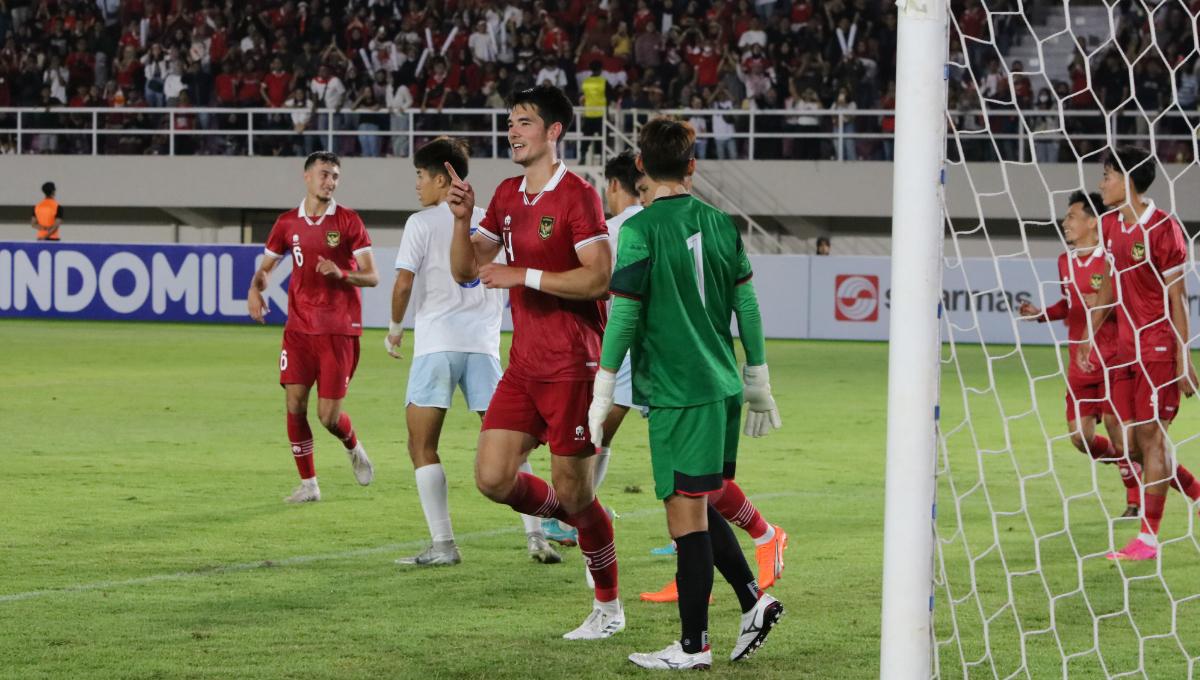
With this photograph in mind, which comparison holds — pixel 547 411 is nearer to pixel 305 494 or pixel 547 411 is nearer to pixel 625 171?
pixel 625 171

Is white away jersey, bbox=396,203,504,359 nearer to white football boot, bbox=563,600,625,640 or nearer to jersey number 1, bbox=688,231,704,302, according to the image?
white football boot, bbox=563,600,625,640

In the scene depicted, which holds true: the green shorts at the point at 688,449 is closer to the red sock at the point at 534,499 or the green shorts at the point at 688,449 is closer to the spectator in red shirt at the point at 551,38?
the red sock at the point at 534,499

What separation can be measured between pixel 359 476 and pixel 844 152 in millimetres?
18894

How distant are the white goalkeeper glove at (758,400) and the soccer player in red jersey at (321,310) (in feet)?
13.4

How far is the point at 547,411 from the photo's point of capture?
5.93m

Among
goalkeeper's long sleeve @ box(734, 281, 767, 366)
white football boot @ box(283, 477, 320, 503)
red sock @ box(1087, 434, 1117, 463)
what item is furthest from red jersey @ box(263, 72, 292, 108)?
goalkeeper's long sleeve @ box(734, 281, 767, 366)

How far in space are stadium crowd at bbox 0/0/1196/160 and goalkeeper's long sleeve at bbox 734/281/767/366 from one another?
66.0 ft

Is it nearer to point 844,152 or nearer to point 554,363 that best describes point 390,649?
point 554,363

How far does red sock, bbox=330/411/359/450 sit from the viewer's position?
30.5 ft

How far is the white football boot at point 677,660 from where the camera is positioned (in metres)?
5.32

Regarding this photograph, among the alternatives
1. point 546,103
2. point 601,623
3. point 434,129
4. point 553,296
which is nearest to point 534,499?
point 601,623

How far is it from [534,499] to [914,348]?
2.56m

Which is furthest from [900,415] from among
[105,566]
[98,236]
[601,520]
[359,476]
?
[98,236]

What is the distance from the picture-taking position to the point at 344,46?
97.7ft
